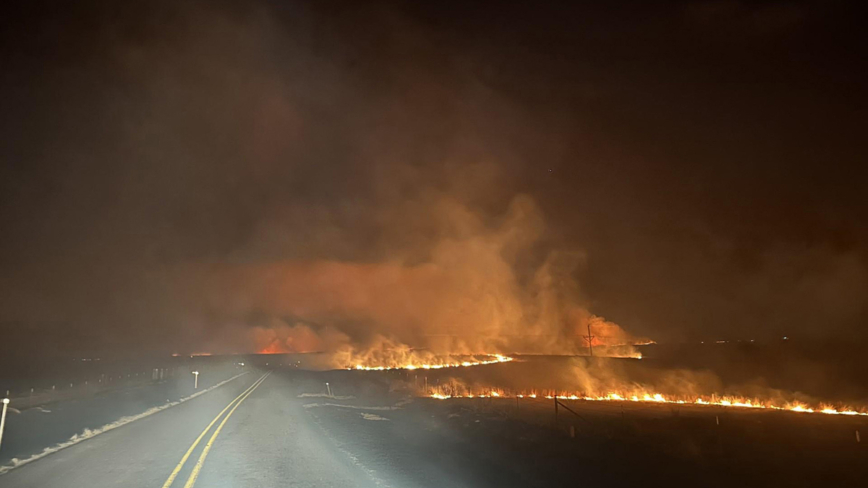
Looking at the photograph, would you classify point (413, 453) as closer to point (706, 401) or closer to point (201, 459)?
point (201, 459)

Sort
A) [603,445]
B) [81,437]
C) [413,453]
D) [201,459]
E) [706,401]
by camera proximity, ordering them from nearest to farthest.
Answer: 1. [201,459]
2. [413,453]
3. [81,437]
4. [603,445]
5. [706,401]

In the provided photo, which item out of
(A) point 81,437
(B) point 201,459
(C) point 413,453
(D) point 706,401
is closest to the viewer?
(B) point 201,459

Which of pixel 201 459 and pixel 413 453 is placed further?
pixel 413 453

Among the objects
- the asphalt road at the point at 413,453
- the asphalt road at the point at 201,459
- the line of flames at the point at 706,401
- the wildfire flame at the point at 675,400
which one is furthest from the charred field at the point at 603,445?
the wildfire flame at the point at 675,400

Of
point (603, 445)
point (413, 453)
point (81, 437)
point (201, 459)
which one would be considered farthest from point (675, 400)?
point (81, 437)

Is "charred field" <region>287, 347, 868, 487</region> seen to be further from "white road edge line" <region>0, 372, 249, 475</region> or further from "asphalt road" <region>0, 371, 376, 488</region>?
"white road edge line" <region>0, 372, 249, 475</region>

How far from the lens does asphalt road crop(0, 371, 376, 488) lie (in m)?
11.9

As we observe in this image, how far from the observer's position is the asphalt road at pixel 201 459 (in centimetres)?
1191

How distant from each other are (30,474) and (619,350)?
18891 cm

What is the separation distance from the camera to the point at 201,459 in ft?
47.3

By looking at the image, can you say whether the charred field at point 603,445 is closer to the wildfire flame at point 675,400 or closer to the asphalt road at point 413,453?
the asphalt road at point 413,453

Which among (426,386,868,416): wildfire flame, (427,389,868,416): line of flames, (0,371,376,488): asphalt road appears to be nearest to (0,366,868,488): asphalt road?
(0,371,376,488): asphalt road

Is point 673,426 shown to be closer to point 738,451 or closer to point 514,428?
point 738,451

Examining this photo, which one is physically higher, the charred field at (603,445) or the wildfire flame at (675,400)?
the charred field at (603,445)
